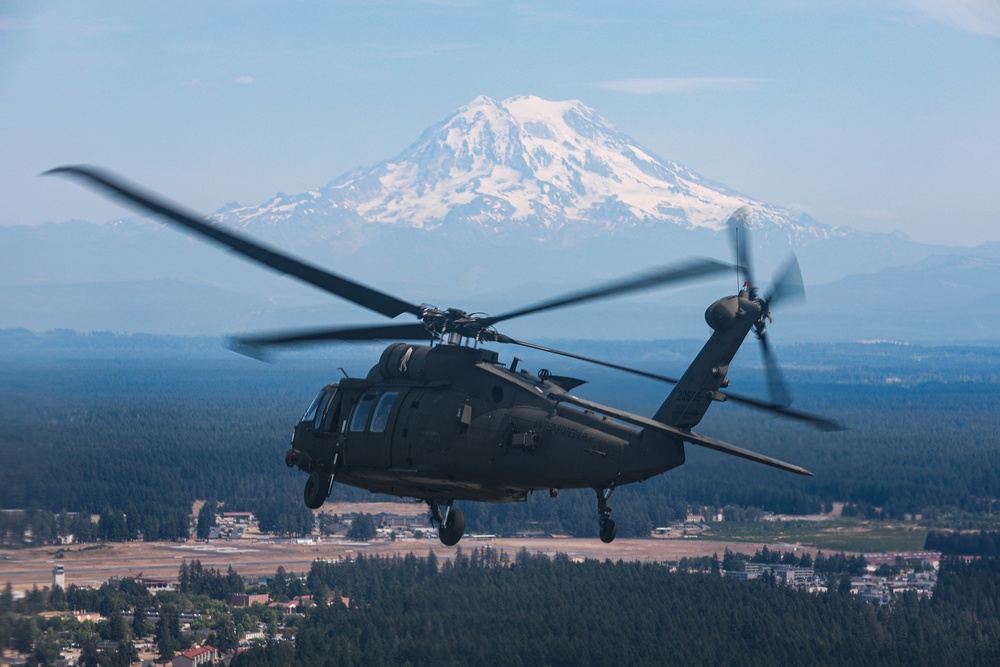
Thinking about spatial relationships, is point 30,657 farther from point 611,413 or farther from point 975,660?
point 975,660

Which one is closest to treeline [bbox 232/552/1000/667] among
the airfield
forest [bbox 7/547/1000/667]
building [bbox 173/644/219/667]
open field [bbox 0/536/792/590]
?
forest [bbox 7/547/1000/667]

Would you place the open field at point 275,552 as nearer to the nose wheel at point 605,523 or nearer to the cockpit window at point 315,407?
the cockpit window at point 315,407

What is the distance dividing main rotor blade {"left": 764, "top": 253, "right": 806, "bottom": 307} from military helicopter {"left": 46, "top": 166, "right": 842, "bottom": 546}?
4 centimetres

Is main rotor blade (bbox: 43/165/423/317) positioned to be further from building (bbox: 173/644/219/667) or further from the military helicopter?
building (bbox: 173/644/219/667)

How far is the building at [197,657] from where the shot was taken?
128125mm

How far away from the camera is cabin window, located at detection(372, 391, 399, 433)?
4591 cm

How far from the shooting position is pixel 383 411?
46.2 metres

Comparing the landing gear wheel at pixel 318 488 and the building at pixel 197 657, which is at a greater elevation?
the landing gear wheel at pixel 318 488

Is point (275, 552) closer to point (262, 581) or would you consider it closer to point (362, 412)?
point (262, 581)

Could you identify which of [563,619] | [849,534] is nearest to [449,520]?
[563,619]

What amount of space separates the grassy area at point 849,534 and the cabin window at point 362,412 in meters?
114

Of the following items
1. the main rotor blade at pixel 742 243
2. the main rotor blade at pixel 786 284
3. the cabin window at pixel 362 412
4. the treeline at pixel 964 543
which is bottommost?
the treeline at pixel 964 543

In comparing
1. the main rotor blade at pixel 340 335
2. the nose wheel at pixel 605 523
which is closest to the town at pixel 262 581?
the main rotor blade at pixel 340 335

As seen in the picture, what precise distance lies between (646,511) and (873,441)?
2968cm
